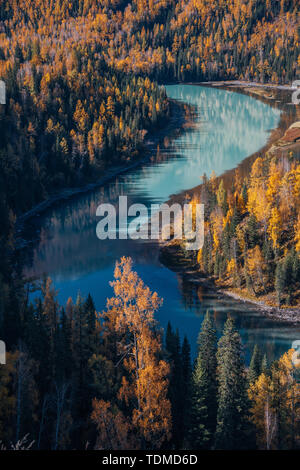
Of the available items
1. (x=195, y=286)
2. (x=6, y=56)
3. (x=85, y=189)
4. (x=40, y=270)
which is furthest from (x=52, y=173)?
(x=6, y=56)

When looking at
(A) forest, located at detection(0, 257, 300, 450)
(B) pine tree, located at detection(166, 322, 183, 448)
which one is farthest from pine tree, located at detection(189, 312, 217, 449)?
(B) pine tree, located at detection(166, 322, 183, 448)

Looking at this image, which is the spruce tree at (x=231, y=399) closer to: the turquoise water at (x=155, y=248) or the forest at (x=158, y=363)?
the forest at (x=158, y=363)

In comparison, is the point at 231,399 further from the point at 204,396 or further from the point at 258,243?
the point at 258,243

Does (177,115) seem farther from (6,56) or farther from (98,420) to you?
(98,420)

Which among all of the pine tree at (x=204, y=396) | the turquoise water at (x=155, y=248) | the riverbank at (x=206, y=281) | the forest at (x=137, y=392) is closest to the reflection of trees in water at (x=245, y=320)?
the turquoise water at (x=155, y=248)

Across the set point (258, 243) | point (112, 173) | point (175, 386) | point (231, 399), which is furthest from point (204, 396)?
point (112, 173)
